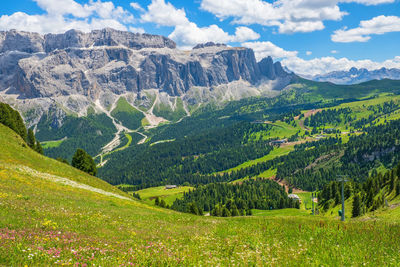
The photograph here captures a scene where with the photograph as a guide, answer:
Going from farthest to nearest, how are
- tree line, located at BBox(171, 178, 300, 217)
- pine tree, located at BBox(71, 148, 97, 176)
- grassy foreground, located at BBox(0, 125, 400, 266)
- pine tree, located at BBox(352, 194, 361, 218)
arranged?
tree line, located at BBox(171, 178, 300, 217) → pine tree, located at BBox(71, 148, 97, 176) → pine tree, located at BBox(352, 194, 361, 218) → grassy foreground, located at BBox(0, 125, 400, 266)

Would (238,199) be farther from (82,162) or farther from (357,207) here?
(82,162)

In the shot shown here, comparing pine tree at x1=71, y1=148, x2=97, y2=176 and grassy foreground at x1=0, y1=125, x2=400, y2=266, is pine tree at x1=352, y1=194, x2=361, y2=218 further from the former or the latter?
pine tree at x1=71, y1=148, x2=97, y2=176

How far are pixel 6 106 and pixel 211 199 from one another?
432ft

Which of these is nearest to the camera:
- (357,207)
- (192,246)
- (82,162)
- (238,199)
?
(192,246)

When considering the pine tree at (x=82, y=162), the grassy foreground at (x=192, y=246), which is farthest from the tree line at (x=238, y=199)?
the grassy foreground at (x=192, y=246)

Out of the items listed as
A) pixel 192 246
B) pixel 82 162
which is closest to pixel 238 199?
pixel 82 162

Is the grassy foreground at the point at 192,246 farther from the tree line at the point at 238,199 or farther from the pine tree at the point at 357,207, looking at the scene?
the tree line at the point at 238,199

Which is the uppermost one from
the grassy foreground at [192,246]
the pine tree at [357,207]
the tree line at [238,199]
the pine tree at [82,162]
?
the grassy foreground at [192,246]

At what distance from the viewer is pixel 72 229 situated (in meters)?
14.9

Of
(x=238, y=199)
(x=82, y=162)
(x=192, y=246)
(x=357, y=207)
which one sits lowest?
(x=238, y=199)

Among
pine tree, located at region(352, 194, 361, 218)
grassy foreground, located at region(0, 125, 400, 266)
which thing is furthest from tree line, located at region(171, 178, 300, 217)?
grassy foreground, located at region(0, 125, 400, 266)

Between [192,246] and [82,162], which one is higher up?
[192,246]

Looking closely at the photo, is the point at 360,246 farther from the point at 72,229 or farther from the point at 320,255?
the point at 72,229

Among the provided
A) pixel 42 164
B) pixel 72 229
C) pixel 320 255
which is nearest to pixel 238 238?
pixel 320 255
